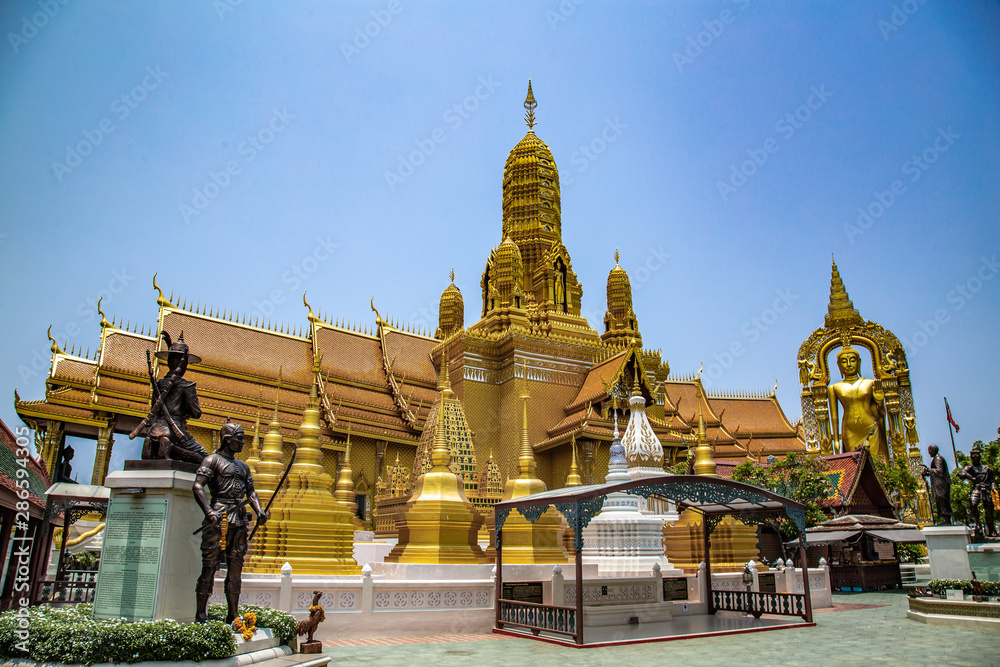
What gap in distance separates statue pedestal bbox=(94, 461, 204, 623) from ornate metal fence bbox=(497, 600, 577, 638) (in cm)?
532

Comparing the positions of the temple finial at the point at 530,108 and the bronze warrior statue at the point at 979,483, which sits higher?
the temple finial at the point at 530,108

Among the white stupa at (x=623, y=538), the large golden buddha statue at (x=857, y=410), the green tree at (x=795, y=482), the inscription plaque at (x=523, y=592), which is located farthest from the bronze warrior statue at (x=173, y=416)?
the large golden buddha statue at (x=857, y=410)

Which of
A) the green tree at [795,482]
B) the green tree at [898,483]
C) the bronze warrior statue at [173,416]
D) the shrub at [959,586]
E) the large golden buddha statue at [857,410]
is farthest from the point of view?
the large golden buddha statue at [857,410]

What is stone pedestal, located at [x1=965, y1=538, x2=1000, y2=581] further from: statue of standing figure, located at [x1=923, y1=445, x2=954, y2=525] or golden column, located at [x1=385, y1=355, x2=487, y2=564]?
golden column, located at [x1=385, y1=355, x2=487, y2=564]

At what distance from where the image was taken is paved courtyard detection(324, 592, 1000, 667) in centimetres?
766

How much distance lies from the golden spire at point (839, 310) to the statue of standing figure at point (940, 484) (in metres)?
26.2

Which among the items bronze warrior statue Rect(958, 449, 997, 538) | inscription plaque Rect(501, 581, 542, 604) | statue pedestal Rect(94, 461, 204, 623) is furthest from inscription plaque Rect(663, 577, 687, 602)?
statue pedestal Rect(94, 461, 204, 623)

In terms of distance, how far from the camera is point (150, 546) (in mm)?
5988

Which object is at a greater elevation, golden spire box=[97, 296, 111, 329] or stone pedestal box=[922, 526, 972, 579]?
golden spire box=[97, 296, 111, 329]

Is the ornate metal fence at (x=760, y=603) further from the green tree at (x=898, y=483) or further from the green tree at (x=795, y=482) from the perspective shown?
the green tree at (x=898, y=483)

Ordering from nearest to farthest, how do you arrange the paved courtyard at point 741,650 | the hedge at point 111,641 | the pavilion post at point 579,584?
the hedge at point 111,641, the paved courtyard at point 741,650, the pavilion post at point 579,584

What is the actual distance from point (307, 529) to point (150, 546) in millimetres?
5992

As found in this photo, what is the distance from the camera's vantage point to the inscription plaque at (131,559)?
5859 millimetres

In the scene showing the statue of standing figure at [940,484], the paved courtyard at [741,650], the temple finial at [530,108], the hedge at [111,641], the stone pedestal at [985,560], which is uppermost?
the temple finial at [530,108]
